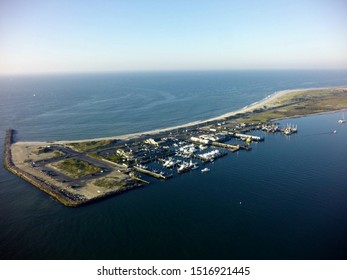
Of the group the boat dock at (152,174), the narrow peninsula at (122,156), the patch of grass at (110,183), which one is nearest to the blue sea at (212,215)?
the boat dock at (152,174)

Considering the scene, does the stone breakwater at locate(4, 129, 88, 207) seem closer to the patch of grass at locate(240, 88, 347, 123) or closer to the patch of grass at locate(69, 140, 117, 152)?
the patch of grass at locate(69, 140, 117, 152)

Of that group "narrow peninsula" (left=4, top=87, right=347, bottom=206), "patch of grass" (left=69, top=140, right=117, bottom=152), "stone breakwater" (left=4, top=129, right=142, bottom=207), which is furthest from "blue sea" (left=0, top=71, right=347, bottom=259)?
"patch of grass" (left=69, top=140, right=117, bottom=152)

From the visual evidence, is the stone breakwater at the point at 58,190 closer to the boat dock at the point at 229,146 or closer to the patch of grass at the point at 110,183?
the patch of grass at the point at 110,183

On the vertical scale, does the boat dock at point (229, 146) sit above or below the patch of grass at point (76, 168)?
above

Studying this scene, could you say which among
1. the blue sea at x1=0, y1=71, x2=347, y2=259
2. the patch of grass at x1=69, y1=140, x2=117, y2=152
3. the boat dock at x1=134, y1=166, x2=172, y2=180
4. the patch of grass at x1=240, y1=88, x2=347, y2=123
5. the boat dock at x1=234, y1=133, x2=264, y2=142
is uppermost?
the patch of grass at x1=240, y1=88, x2=347, y2=123

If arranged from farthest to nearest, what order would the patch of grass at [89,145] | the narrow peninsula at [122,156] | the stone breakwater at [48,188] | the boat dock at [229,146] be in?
the patch of grass at [89,145] < the boat dock at [229,146] < the narrow peninsula at [122,156] < the stone breakwater at [48,188]

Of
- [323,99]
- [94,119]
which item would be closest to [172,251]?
[94,119]

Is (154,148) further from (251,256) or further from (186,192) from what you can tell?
(251,256)
